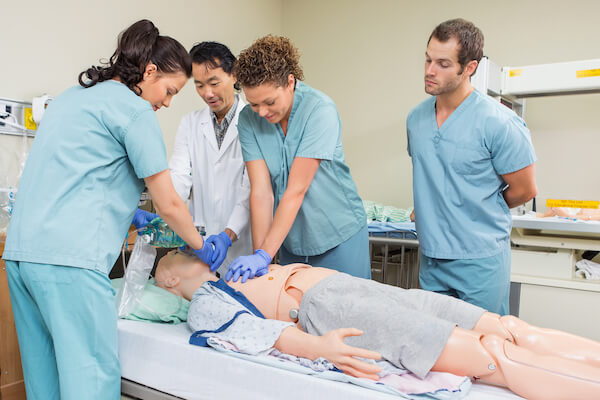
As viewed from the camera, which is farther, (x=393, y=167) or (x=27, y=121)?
(x=393, y=167)

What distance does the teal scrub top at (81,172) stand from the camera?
118 cm

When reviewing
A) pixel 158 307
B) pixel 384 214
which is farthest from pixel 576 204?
pixel 158 307

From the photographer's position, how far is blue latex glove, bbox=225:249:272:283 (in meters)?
1.53

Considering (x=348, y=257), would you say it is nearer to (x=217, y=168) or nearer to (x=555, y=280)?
(x=217, y=168)

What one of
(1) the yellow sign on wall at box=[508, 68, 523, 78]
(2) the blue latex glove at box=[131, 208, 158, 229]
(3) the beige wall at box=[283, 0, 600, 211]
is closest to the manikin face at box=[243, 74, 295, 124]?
(2) the blue latex glove at box=[131, 208, 158, 229]

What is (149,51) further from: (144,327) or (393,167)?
(393,167)

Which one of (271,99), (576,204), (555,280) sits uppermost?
(271,99)

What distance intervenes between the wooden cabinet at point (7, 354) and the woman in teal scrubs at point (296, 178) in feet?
2.82

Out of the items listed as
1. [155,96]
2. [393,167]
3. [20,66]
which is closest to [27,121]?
[20,66]

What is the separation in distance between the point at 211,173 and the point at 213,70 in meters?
0.44

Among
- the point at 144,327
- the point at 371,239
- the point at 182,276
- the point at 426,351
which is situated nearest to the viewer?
the point at 426,351

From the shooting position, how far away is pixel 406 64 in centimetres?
360

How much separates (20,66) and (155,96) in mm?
1250

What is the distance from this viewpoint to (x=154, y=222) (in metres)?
1.72
